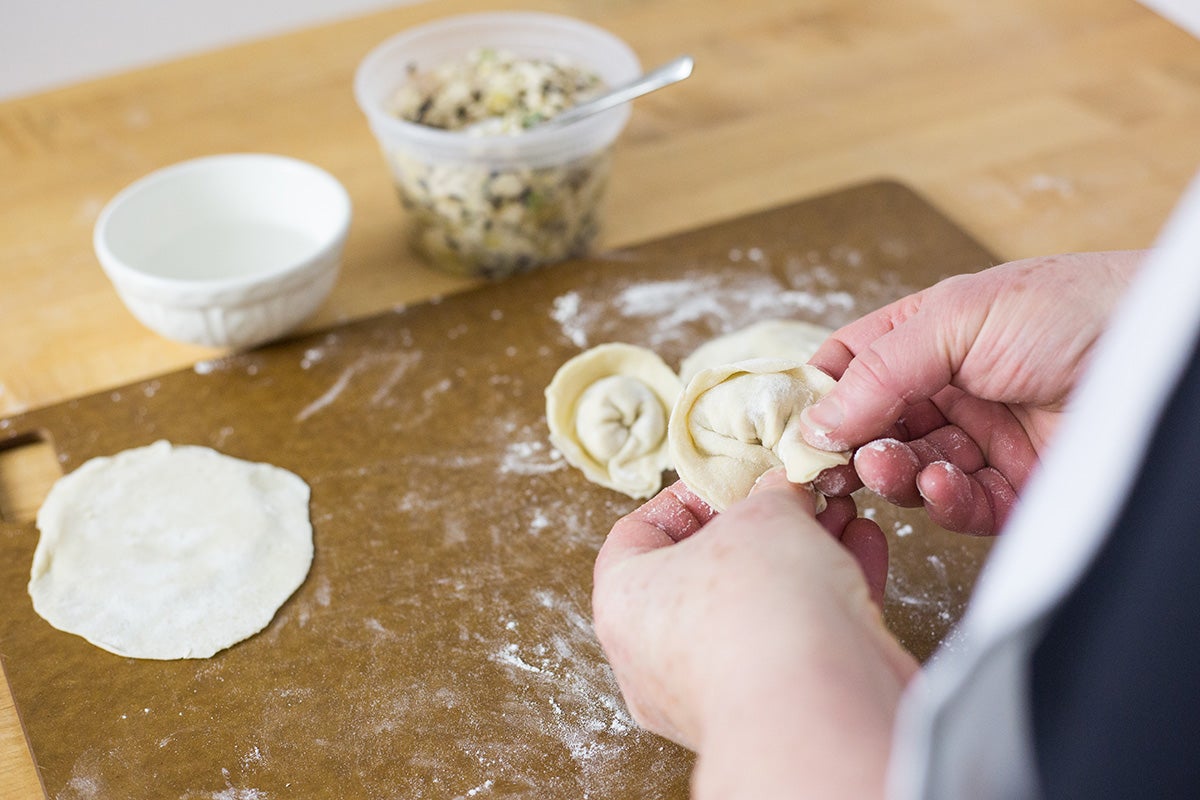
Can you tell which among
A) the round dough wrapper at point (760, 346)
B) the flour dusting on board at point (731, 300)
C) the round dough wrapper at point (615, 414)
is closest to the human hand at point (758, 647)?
the round dough wrapper at point (615, 414)

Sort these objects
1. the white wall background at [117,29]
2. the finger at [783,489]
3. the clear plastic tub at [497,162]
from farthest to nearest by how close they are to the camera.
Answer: the white wall background at [117,29], the clear plastic tub at [497,162], the finger at [783,489]

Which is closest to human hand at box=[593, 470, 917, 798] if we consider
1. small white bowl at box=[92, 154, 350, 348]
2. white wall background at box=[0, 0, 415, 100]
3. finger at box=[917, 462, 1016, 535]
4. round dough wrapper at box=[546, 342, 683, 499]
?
finger at box=[917, 462, 1016, 535]

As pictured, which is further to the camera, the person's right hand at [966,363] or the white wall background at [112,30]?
the white wall background at [112,30]

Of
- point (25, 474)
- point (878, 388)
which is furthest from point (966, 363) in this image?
point (25, 474)

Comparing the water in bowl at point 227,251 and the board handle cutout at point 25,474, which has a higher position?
the water in bowl at point 227,251

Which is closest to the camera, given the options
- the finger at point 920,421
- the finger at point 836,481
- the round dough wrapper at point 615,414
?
the finger at point 836,481

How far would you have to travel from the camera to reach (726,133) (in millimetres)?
2135

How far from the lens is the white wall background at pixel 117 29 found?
249 cm

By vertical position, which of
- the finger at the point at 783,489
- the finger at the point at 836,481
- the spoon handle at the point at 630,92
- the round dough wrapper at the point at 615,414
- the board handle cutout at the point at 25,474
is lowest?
the board handle cutout at the point at 25,474

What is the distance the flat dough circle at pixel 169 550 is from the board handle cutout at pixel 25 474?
0.12ft

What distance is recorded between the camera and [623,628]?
972 mm

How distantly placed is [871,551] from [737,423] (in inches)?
8.1

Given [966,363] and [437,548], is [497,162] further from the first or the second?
[966,363]

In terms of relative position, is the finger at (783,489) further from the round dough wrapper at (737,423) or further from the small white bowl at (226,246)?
the small white bowl at (226,246)
